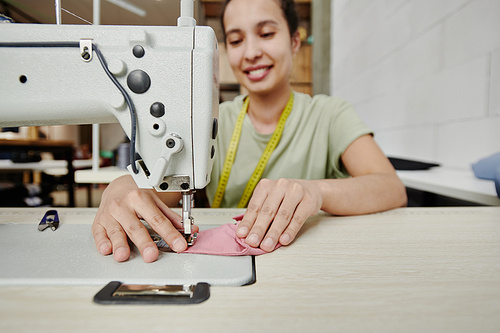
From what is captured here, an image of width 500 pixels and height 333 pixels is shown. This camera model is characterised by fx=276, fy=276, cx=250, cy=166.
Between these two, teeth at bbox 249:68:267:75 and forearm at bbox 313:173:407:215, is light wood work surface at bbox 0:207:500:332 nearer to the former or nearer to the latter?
forearm at bbox 313:173:407:215

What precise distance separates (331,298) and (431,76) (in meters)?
1.65

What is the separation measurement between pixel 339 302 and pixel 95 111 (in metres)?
0.50

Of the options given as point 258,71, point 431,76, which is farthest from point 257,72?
point 431,76

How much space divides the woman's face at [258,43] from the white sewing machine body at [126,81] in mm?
609

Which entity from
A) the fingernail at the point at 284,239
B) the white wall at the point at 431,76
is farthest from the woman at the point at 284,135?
the white wall at the point at 431,76

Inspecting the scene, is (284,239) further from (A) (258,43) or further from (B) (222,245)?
(A) (258,43)

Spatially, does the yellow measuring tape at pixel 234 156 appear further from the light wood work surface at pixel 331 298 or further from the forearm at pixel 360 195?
the light wood work surface at pixel 331 298

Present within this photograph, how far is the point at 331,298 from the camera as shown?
333mm

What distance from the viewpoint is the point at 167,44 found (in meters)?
0.49

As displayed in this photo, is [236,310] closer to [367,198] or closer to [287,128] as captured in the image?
[367,198]

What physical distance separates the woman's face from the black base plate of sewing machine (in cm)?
91

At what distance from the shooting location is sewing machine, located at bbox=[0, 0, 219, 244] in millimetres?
480

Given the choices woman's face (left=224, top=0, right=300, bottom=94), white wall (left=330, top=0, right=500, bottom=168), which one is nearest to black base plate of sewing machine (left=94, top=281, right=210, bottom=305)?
woman's face (left=224, top=0, right=300, bottom=94)

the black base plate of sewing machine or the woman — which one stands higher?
the woman
